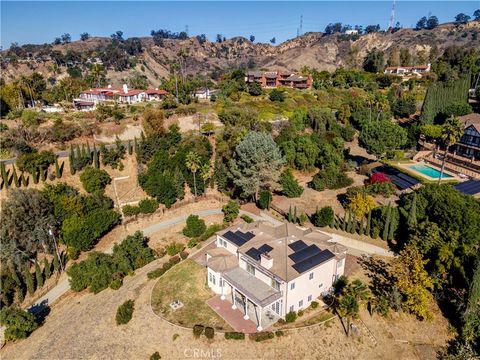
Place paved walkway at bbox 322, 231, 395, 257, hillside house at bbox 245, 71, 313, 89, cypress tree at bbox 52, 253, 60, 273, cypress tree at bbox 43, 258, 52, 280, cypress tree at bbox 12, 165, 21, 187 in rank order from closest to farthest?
cypress tree at bbox 43, 258, 52, 280 < paved walkway at bbox 322, 231, 395, 257 < cypress tree at bbox 52, 253, 60, 273 < cypress tree at bbox 12, 165, 21, 187 < hillside house at bbox 245, 71, 313, 89

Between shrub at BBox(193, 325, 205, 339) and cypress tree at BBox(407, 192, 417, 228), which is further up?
cypress tree at BBox(407, 192, 417, 228)

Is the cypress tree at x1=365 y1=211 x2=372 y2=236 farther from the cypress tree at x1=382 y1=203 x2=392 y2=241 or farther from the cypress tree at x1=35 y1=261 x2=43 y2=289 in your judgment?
the cypress tree at x1=35 y1=261 x2=43 y2=289

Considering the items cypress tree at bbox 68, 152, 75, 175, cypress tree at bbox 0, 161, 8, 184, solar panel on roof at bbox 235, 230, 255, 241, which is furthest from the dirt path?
cypress tree at bbox 68, 152, 75, 175

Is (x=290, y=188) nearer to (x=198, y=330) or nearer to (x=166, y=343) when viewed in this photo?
(x=198, y=330)

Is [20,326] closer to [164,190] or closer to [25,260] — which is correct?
[25,260]

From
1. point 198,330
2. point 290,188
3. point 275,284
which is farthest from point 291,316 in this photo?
point 290,188

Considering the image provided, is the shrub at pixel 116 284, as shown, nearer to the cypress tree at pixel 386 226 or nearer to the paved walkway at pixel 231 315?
the paved walkway at pixel 231 315

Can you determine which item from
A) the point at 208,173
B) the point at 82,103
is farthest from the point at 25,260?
the point at 82,103

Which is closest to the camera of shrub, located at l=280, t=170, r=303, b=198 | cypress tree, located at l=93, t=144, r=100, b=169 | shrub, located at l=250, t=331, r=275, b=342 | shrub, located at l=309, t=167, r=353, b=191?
shrub, located at l=250, t=331, r=275, b=342
